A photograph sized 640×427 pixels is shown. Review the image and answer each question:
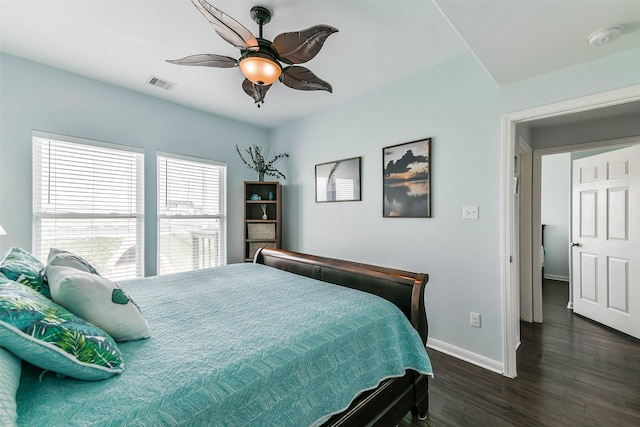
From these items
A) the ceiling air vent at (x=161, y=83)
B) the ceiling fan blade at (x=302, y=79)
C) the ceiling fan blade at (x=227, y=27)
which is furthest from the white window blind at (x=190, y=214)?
the ceiling fan blade at (x=227, y=27)

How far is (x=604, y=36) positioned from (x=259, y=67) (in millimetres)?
2056

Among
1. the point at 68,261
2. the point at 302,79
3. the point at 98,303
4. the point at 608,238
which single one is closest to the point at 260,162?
the point at 302,79

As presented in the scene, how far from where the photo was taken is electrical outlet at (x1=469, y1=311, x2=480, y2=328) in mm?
2414

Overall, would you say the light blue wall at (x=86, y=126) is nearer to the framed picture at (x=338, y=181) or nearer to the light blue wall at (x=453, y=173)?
the framed picture at (x=338, y=181)

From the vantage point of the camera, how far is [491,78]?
2.30m

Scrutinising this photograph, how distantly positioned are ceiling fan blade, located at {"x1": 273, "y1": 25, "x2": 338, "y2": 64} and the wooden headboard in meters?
1.54

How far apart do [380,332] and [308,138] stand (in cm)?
307

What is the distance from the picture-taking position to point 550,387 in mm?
2049

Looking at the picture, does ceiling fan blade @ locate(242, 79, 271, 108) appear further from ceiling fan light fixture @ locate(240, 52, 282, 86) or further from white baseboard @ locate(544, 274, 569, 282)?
white baseboard @ locate(544, 274, 569, 282)

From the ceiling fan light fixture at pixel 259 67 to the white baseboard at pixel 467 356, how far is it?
8.56ft

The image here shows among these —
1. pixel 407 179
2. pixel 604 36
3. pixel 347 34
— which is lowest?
pixel 407 179

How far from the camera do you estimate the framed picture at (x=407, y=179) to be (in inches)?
107

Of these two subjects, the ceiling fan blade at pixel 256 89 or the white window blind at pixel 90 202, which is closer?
the ceiling fan blade at pixel 256 89

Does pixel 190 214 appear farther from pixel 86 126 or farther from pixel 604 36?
pixel 604 36
